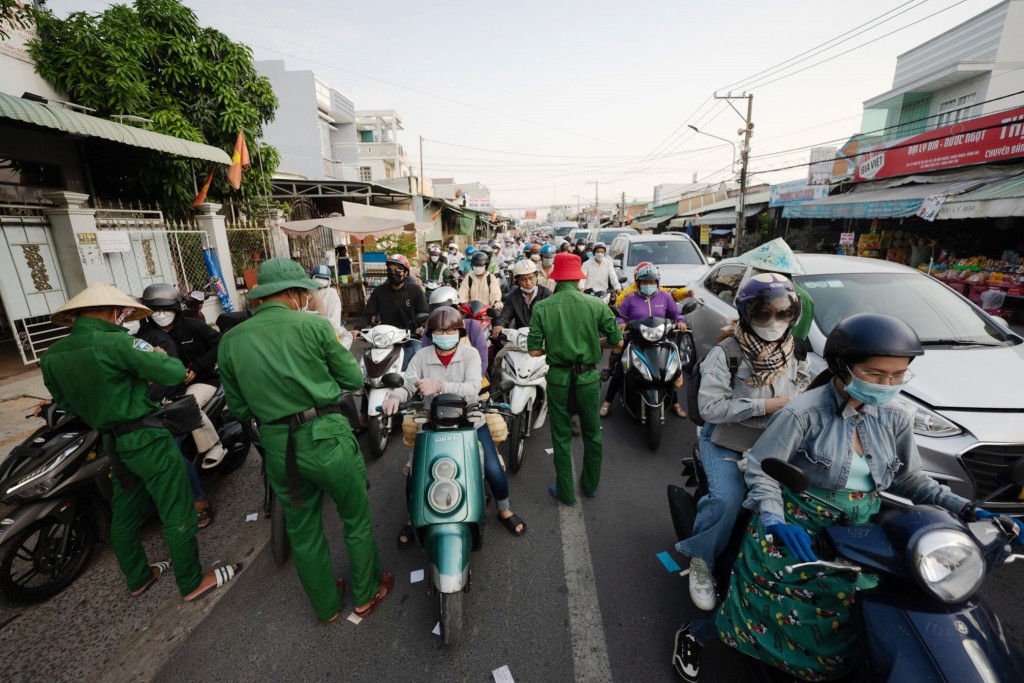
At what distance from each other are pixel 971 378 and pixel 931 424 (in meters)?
0.62

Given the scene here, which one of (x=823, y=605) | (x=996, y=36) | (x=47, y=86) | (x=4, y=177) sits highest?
(x=996, y=36)

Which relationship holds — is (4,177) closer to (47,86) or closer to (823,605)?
(47,86)

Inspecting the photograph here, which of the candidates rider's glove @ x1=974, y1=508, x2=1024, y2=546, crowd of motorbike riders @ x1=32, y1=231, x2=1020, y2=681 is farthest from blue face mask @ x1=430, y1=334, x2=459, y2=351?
rider's glove @ x1=974, y1=508, x2=1024, y2=546

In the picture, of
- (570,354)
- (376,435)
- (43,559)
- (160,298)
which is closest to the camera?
(43,559)

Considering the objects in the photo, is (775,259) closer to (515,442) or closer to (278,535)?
(515,442)

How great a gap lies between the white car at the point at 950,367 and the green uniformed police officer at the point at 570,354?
1.82 metres

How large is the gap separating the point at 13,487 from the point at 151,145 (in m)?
6.25

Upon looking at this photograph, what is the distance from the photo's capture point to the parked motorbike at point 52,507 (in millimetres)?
2684

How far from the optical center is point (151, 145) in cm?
693

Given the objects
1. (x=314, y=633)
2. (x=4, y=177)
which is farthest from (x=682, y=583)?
(x=4, y=177)

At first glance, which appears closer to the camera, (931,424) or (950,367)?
(931,424)

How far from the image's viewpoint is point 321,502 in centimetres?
251

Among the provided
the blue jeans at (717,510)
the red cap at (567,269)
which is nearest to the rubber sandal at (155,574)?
the blue jeans at (717,510)

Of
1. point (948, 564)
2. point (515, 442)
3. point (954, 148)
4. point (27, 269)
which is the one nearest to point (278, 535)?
point (515, 442)
